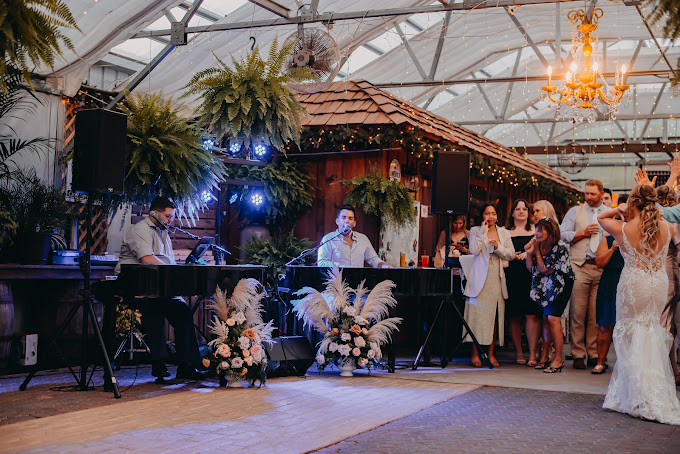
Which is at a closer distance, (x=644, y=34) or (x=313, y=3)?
(x=313, y=3)

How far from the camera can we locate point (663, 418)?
5.20 m

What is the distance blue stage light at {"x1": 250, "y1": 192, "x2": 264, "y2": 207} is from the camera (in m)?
9.68

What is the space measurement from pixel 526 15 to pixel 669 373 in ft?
32.0

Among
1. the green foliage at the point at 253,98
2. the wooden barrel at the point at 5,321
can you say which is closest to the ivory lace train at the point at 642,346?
the green foliage at the point at 253,98

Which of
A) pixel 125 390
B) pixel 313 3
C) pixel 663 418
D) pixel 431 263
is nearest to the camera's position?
pixel 663 418

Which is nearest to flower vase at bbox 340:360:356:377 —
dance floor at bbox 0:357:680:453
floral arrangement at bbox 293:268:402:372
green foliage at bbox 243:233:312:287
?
floral arrangement at bbox 293:268:402:372

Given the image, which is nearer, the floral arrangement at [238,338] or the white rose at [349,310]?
the floral arrangement at [238,338]

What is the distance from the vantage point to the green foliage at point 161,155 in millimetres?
7379

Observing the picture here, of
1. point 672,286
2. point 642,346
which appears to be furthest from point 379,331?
point 672,286

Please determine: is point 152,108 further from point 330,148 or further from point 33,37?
point 33,37

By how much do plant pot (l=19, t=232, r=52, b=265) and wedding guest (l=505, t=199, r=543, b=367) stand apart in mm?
4659

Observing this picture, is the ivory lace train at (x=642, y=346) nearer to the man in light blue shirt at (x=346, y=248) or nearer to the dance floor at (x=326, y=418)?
the dance floor at (x=326, y=418)

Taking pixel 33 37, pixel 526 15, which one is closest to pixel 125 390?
pixel 33 37

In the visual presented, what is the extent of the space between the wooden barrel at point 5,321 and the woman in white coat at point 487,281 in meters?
4.38
